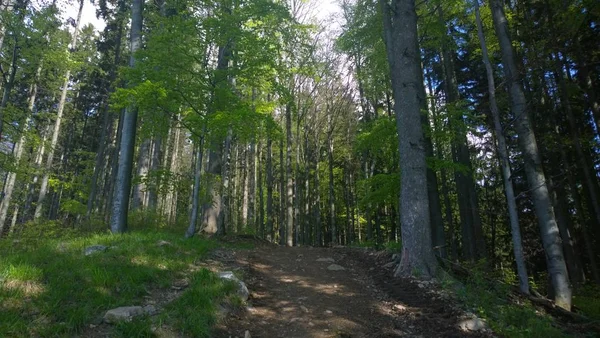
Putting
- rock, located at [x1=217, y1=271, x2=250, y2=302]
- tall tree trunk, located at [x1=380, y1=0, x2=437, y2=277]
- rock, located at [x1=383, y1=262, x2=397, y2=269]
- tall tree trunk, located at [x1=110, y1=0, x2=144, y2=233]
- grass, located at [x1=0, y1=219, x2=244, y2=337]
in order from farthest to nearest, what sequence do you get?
1. tall tree trunk, located at [x1=110, y1=0, x2=144, y2=233]
2. rock, located at [x1=383, y1=262, x2=397, y2=269]
3. tall tree trunk, located at [x1=380, y1=0, x2=437, y2=277]
4. rock, located at [x1=217, y1=271, x2=250, y2=302]
5. grass, located at [x1=0, y1=219, x2=244, y2=337]

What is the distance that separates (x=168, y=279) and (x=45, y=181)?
1739 centimetres

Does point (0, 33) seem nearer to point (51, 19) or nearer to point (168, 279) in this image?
point (51, 19)

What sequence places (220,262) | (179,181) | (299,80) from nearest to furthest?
(220,262) → (179,181) → (299,80)

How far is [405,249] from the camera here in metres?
6.70

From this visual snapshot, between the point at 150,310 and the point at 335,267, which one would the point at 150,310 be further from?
the point at 335,267

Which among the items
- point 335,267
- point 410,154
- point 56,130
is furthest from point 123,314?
point 56,130

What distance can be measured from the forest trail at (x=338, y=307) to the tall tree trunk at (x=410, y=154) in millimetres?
570

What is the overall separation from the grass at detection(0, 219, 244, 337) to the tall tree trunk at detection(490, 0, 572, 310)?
25.4 ft

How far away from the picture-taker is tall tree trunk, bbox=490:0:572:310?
26.5ft

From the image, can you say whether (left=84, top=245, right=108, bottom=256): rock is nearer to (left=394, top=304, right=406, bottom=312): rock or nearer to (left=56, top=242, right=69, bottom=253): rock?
(left=56, top=242, right=69, bottom=253): rock

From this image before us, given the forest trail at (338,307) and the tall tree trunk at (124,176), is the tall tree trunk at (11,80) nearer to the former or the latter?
the tall tree trunk at (124,176)

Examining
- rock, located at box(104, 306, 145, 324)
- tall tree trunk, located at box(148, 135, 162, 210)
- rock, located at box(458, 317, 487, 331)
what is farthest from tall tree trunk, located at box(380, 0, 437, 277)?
tall tree trunk, located at box(148, 135, 162, 210)

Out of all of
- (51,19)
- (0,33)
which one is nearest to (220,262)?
(51,19)

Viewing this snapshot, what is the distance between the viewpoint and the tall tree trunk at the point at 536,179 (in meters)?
8.09
